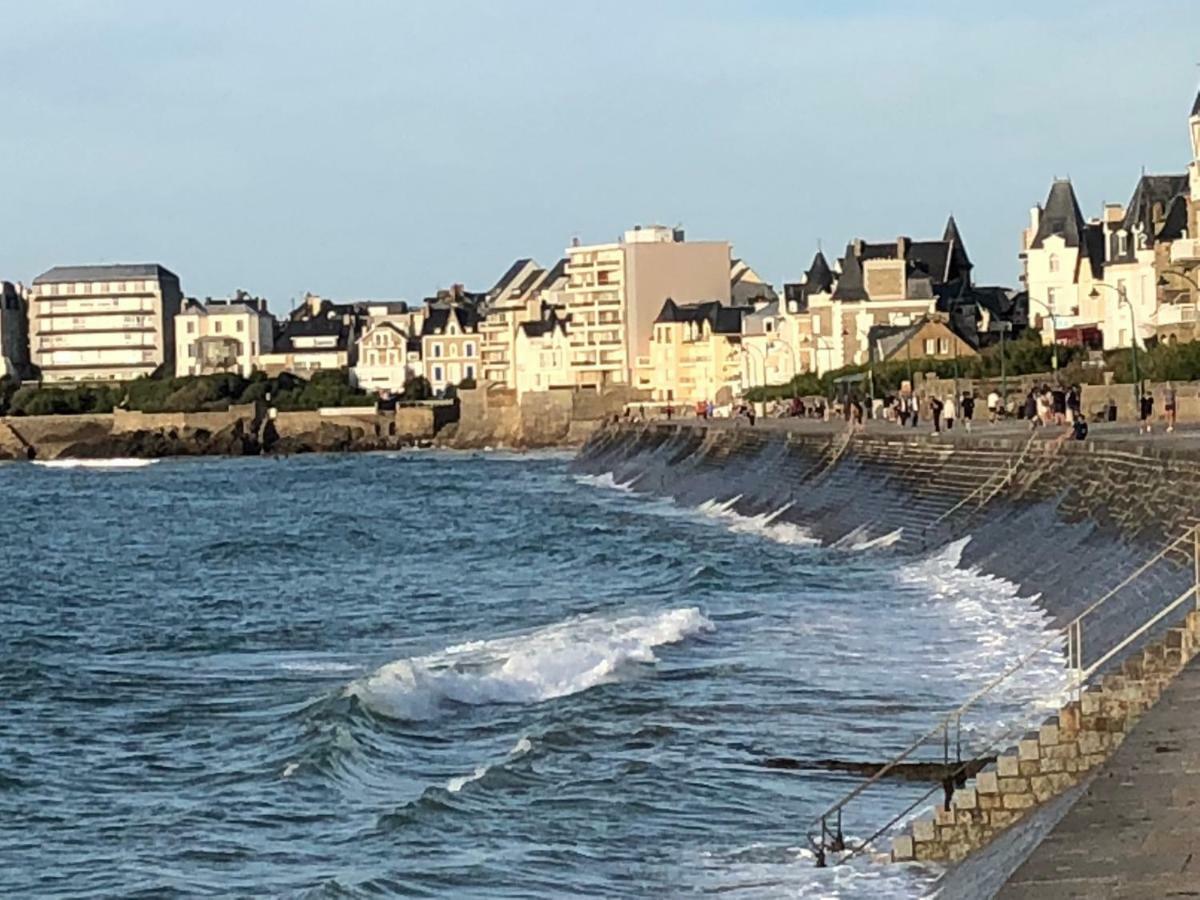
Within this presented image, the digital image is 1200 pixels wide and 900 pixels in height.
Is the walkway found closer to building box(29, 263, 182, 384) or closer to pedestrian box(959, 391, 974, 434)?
pedestrian box(959, 391, 974, 434)

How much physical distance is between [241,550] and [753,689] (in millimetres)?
33968

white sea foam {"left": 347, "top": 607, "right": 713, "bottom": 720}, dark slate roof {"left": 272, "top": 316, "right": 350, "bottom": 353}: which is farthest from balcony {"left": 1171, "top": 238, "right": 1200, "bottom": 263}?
dark slate roof {"left": 272, "top": 316, "right": 350, "bottom": 353}

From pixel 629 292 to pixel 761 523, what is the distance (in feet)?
322

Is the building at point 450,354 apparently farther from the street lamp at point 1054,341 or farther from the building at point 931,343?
the street lamp at point 1054,341

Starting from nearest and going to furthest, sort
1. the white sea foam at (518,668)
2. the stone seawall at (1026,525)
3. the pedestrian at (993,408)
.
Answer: the stone seawall at (1026,525)
the white sea foam at (518,668)
the pedestrian at (993,408)

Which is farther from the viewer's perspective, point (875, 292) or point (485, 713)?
point (875, 292)

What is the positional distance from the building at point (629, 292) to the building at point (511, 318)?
4746 mm

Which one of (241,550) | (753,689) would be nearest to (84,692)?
(753,689)

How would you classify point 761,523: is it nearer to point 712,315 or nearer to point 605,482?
point 605,482

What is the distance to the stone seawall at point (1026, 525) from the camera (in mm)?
14336

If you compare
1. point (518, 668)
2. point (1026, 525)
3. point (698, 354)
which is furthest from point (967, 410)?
point (698, 354)

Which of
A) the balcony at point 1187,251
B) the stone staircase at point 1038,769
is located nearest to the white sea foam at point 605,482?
the balcony at point 1187,251

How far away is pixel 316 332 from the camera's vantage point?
18350cm

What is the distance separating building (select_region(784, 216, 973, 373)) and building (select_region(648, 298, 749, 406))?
59.8ft
